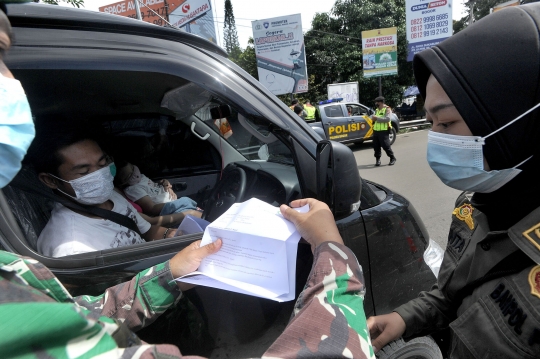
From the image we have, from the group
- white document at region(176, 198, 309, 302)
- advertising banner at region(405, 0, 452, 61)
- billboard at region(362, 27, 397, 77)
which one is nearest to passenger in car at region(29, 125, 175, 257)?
white document at region(176, 198, 309, 302)

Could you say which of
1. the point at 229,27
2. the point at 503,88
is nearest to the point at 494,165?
the point at 503,88

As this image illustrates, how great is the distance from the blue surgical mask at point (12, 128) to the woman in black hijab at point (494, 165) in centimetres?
111

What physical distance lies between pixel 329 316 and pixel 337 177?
2.01 ft

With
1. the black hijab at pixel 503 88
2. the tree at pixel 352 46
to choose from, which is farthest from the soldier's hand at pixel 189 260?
the tree at pixel 352 46

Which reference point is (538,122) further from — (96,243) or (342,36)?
(342,36)

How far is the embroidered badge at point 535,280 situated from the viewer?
803mm

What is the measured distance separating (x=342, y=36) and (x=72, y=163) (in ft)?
73.6

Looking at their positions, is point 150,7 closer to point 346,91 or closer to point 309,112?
point 346,91

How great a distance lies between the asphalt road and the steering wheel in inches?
104

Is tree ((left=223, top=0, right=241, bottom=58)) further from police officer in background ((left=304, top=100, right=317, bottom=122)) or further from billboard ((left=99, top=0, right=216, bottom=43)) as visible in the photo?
police officer in background ((left=304, top=100, right=317, bottom=122))

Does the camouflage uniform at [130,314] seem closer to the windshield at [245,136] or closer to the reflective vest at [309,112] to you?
the windshield at [245,136]

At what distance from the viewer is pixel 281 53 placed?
16547 millimetres

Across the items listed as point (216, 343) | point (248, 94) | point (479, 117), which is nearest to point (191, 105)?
point (248, 94)

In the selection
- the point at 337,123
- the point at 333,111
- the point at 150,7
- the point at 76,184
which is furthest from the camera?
the point at 150,7
